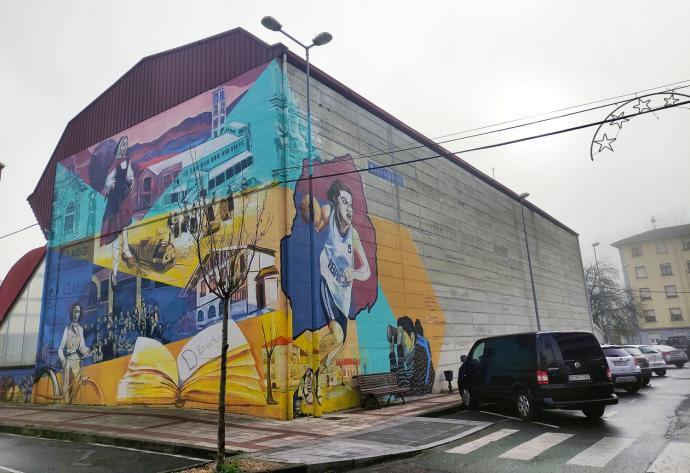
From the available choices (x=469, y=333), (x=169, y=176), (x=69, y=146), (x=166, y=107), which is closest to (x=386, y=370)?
(x=469, y=333)

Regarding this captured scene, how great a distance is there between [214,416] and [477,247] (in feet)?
47.2

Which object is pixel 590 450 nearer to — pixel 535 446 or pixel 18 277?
pixel 535 446

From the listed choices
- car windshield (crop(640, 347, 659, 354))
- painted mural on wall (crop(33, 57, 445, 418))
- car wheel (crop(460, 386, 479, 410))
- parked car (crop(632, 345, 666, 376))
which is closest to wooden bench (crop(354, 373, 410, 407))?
painted mural on wall (crop(33, 57, 445, 418))

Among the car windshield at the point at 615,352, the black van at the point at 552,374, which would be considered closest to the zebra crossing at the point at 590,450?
the black van at the point at 552,374

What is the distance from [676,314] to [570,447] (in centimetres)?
6241

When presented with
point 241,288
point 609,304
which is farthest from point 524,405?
point 609,304

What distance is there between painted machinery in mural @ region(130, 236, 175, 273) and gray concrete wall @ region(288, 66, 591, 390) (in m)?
5.68

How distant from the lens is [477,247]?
2189cm

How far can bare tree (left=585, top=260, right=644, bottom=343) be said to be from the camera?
47.3 metres

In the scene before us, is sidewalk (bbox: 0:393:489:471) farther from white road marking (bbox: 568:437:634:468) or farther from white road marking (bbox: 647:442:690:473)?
white road marking (bbox: 647:442:690:473)

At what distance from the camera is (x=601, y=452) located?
6875 mm

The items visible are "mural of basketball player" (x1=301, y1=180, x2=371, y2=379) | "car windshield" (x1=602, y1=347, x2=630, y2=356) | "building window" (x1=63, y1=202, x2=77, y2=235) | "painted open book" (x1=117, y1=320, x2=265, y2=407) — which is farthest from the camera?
"building window" (x1=63, y1=202, x2=77, y2=235)

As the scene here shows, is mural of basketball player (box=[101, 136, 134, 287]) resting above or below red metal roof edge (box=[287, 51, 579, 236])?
below

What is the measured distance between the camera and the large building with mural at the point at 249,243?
12.1 metres
